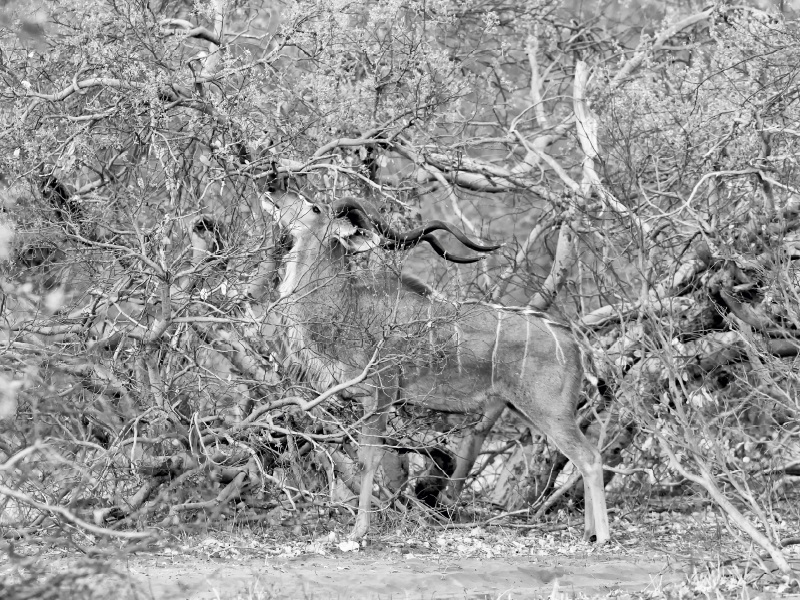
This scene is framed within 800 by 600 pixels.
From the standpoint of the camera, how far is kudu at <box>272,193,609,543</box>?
7879 millimetres

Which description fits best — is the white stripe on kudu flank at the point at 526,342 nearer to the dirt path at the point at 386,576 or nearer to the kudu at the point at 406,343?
the kudu at the point at 406,343

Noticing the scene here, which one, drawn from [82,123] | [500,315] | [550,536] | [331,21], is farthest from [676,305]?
[82,123]

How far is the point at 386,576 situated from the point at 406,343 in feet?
6.73

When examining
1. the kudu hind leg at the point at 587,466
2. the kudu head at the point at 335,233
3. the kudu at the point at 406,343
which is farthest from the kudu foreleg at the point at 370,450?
the kudu hind leg at the point at 587,466

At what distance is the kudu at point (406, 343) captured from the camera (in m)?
7.88

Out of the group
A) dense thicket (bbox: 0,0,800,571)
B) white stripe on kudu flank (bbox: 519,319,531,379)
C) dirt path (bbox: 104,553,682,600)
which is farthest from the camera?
white stripe on kudu flank (bbox: 519,319,531,379)

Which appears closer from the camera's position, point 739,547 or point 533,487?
point 739,547

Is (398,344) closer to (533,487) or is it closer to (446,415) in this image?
(446,415)

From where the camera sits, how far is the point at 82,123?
26.9ft

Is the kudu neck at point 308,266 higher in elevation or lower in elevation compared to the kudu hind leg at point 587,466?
higher

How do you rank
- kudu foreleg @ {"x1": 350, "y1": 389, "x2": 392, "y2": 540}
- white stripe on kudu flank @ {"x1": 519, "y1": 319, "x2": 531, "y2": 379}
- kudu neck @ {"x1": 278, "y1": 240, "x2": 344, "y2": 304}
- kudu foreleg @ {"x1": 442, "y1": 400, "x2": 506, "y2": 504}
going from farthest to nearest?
kudu foreleg @ {"x1": 442, "y1": 400, "x2": 506, "y2": 504}, white stripe on kudu flank @ {"x1": 519, "y1": 319, "x2": 531, "y2": 379}, kudu neck @ {"x1": 278, "y1": 240, "x2": 344, "y2": 304}, kudu foreleg @ {"x1": 350, "y1": 389, "x2": 392, "y2": 540}

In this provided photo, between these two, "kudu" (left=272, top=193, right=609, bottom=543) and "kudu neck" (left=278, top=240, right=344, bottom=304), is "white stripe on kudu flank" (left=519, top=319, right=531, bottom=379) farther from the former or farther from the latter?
"kudu neck" (left=278, top=240, right=344, bottom=304)

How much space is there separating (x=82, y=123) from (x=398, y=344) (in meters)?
3.02

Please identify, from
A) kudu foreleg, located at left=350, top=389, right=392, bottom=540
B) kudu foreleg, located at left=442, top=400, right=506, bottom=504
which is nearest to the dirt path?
kudu foreleg, located at left=350, top=389, right=392, bottom=540
